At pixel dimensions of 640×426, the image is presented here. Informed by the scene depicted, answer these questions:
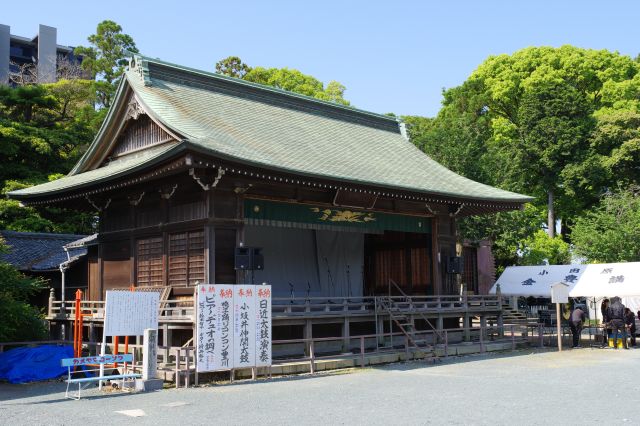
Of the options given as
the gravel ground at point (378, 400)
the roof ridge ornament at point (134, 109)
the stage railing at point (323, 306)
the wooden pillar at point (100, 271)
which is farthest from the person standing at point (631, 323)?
the wooden pillar at point (100, 271)

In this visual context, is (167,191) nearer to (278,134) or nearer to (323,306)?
(278,134)

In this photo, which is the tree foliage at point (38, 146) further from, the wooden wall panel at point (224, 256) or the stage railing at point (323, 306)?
the wooden wall panel at point (224, 256)

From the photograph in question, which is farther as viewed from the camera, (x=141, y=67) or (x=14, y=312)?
(x=141, y=67)

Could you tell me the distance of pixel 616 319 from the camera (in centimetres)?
2002

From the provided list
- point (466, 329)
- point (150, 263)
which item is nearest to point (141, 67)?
point (150, 263)

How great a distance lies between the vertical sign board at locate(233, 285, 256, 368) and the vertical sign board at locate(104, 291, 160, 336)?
1706 mm

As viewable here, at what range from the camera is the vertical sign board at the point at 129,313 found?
12781 mm

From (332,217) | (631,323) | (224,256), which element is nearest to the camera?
(224,256)

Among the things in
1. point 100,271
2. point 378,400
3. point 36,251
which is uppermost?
point 36,251

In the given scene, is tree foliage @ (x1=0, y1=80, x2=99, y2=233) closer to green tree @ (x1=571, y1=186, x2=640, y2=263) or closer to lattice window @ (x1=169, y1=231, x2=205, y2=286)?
lattice window @ (x1=169, y1=231, x2=205, y2=286)

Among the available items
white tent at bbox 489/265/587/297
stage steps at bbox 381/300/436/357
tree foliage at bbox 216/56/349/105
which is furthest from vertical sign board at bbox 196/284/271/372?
tree foliage at bbox 216/56/349/105

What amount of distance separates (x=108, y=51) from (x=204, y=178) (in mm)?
43354

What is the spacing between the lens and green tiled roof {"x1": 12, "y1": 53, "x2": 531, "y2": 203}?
16.8m

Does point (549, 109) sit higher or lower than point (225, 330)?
higher
